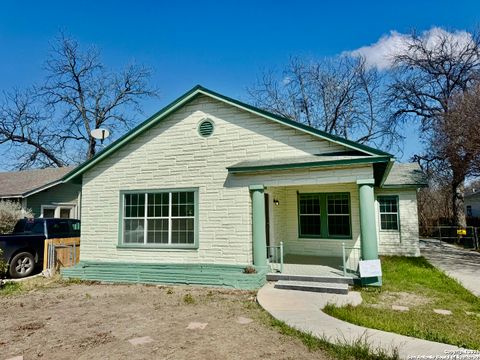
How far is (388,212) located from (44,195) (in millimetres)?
18779

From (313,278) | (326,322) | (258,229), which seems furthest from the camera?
(258,229)

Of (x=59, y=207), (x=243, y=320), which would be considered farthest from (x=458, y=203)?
(x=59, y=207)

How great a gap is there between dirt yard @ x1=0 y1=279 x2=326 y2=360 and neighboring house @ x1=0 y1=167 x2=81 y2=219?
38.2 ft

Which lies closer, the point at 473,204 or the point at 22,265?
the point at 22,265

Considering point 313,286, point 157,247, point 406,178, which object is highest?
point 406,178

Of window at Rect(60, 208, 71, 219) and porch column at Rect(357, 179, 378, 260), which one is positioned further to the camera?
window at Rect(60, 208, 71, 219)

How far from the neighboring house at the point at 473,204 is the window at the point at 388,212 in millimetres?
28463

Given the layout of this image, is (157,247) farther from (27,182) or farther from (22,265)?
(27,182)

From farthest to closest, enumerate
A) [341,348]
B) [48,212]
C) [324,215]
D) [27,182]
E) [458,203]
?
[458,203]
[27,182]
[48,212]
[324,215]
[341,348]

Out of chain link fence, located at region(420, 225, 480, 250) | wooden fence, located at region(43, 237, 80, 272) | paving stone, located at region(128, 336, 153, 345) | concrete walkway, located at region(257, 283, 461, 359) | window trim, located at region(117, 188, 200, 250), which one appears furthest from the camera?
chain link fence, located at region(420, 225, 480, 250)

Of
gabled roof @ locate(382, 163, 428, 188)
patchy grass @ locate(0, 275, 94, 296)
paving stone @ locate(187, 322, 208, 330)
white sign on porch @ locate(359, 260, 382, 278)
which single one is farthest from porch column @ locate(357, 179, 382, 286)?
patchy grass @ locate(0, 275, 94, 296)

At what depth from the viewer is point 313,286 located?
27.2ft

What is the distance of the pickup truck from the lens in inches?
440

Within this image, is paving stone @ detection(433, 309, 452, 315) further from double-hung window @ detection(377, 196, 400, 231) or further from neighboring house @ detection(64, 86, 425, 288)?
double-hung window @ detection(377, 196, 400, 231)
